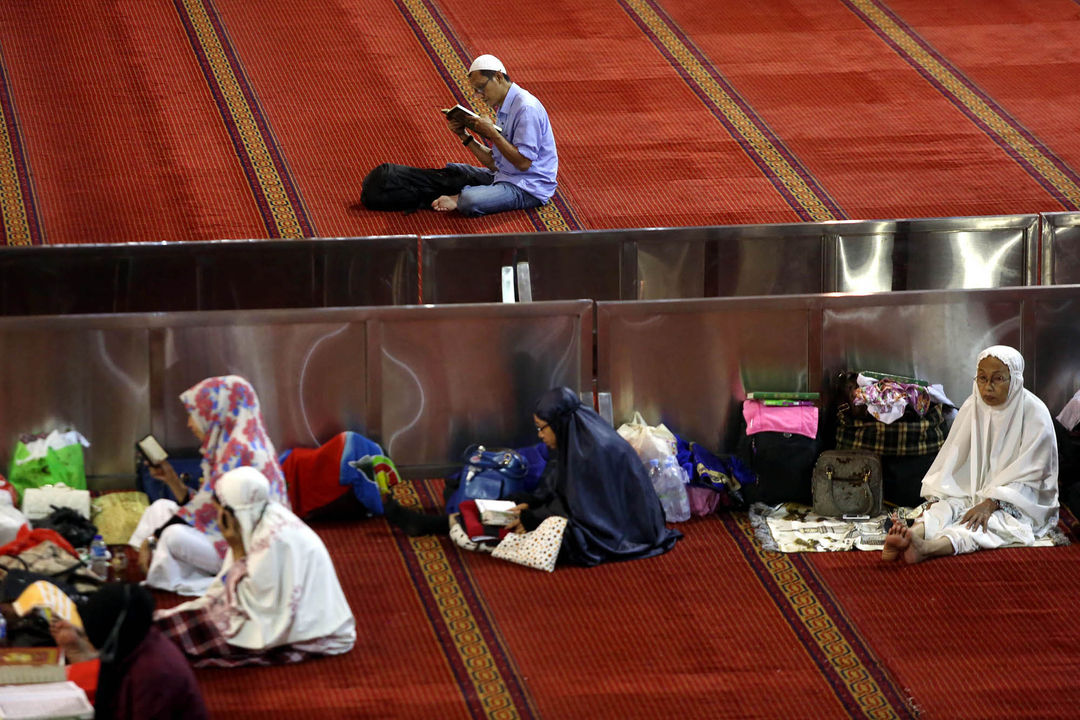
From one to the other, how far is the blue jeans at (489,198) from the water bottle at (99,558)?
3.48 m

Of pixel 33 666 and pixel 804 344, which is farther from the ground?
pixel 804 344

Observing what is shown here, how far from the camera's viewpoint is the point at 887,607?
662cm

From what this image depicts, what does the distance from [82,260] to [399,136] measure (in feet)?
8.96

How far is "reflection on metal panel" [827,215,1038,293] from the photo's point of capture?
937cm

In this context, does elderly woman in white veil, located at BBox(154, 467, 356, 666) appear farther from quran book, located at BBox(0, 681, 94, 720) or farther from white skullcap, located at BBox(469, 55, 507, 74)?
white skullcap, located at BBox(469, 55, 507, 74)

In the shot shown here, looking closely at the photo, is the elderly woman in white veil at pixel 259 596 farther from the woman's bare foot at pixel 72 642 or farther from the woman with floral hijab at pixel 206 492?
the woman with floral hijab at pixel 206 492

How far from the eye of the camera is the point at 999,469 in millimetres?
7258

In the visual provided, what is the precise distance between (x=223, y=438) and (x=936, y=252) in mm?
4566

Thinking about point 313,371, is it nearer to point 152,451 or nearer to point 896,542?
point 152,451

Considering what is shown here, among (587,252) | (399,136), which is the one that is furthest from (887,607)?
(399,136)

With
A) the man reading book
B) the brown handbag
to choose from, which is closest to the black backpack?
the man reading book

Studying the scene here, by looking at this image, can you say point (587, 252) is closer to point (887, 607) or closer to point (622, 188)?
point (622, 188)

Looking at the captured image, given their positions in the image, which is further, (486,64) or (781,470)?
(486,64)

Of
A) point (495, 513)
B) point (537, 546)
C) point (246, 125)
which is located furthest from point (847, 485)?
point (246, 125)
